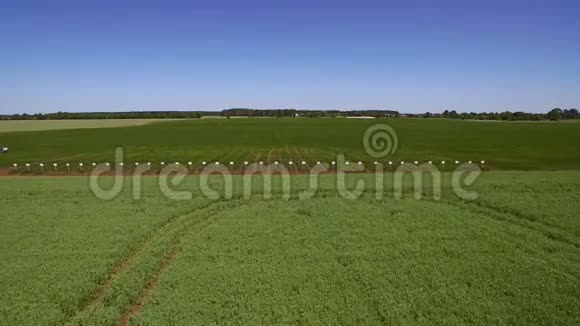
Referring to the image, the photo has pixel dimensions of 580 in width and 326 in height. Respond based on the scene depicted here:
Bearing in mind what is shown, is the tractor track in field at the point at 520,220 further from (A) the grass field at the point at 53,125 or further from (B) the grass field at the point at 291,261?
(A) the grass field at the point at 53,125

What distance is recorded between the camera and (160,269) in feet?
56.2

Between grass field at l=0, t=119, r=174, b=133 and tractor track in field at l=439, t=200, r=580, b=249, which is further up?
grass field at l=0, t=119, r=174, b=133

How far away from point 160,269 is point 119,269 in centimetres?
164

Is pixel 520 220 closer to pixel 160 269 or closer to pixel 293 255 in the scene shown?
pixel 293 255

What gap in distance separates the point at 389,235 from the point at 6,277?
15930 mm

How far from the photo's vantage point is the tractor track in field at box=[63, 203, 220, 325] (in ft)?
45.2

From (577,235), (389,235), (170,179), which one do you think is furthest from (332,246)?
(170,179)

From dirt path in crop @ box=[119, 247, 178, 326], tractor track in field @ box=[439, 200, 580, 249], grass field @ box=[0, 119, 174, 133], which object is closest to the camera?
dirt path in crop @ box=[119, 247, 178, 326]

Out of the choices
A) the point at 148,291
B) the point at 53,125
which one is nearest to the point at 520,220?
the point at 148,291

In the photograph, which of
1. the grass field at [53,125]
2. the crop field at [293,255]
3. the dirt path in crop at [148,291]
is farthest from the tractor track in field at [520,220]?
the grass field at [53,125]

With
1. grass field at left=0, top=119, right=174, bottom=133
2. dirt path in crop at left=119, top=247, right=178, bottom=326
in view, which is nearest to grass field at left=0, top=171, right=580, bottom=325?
Answer: dirt path in crop at left=119, top=247, right=178, bottom=326

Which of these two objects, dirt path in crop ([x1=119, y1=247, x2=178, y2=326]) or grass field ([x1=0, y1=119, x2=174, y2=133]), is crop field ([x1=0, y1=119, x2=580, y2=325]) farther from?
grass field ([x1=0, y1=119, x2=174, y2=133])

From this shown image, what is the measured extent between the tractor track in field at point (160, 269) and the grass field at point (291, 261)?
0.23 ft

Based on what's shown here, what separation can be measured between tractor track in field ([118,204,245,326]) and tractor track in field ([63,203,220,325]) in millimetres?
1088
